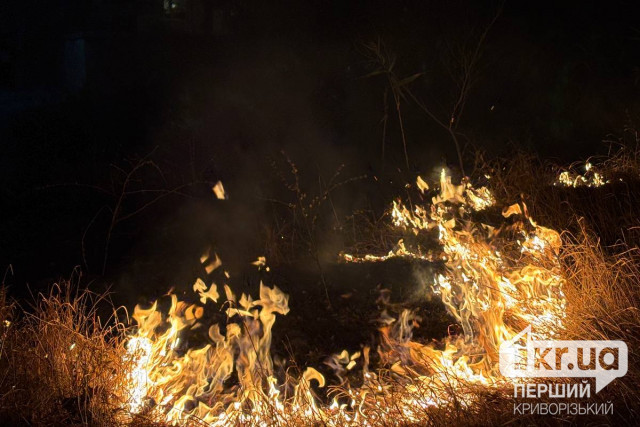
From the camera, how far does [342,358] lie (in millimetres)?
4676

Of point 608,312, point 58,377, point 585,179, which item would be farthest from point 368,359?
point 585,179

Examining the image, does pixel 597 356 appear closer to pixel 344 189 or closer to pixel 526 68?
pixel 344 189

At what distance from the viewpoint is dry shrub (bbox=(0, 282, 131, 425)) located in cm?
321

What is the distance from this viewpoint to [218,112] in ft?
35.5

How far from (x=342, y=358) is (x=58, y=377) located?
204 cm

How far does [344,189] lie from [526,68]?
4508mm

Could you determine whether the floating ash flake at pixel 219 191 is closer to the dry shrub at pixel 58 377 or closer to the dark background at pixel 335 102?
the dark background at pixel 335 102

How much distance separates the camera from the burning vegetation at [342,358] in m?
3.28

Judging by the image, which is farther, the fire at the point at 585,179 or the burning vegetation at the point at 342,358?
the fire at the point at 585,179

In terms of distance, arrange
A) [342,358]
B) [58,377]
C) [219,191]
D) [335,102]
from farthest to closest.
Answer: [335,102] < [219,191] < [342,358] < [58,377]

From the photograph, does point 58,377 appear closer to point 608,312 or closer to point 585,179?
point 608,312

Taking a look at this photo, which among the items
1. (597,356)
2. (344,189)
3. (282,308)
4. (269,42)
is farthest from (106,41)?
(597,356)

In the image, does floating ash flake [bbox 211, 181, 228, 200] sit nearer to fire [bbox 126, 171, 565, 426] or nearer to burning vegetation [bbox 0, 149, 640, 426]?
burning vegetation [bbox 0, 149, 640, 426]

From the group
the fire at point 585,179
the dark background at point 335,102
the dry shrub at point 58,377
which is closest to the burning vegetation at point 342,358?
the dry shrub at point 58,377
